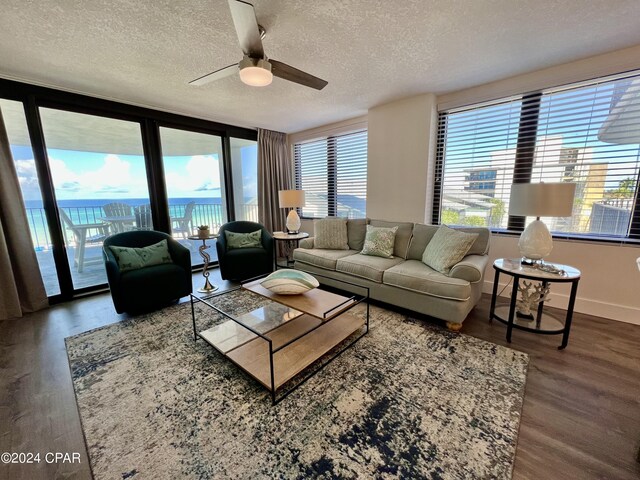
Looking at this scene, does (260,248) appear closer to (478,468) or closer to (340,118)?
(340,118)

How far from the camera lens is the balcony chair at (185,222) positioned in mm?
4190

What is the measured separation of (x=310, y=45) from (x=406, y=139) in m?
1.84

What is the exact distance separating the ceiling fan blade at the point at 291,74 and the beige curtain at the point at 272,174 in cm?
295

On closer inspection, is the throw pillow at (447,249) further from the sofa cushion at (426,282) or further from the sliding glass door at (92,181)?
the sliding glass door at (92,181)

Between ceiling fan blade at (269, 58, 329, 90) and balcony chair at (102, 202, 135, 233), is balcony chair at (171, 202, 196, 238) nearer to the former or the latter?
balcony chair at (102, 202, 135, 233)

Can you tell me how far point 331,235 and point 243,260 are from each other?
129 centimetres

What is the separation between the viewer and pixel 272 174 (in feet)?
16.7

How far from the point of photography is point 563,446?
130cm

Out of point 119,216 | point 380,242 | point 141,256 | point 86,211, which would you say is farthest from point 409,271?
point 86,211

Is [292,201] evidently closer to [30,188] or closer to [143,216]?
[143,216]

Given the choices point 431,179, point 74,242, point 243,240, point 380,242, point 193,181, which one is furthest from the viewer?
point 193,181

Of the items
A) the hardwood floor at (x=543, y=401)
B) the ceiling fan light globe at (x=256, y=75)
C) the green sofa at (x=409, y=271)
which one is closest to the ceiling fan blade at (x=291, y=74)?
the ceiling fan light globe at (x=256, y=75)

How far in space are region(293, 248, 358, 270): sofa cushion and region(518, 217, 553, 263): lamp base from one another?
1.84 m

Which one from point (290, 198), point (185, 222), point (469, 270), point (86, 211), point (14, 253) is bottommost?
point (469, 270)
